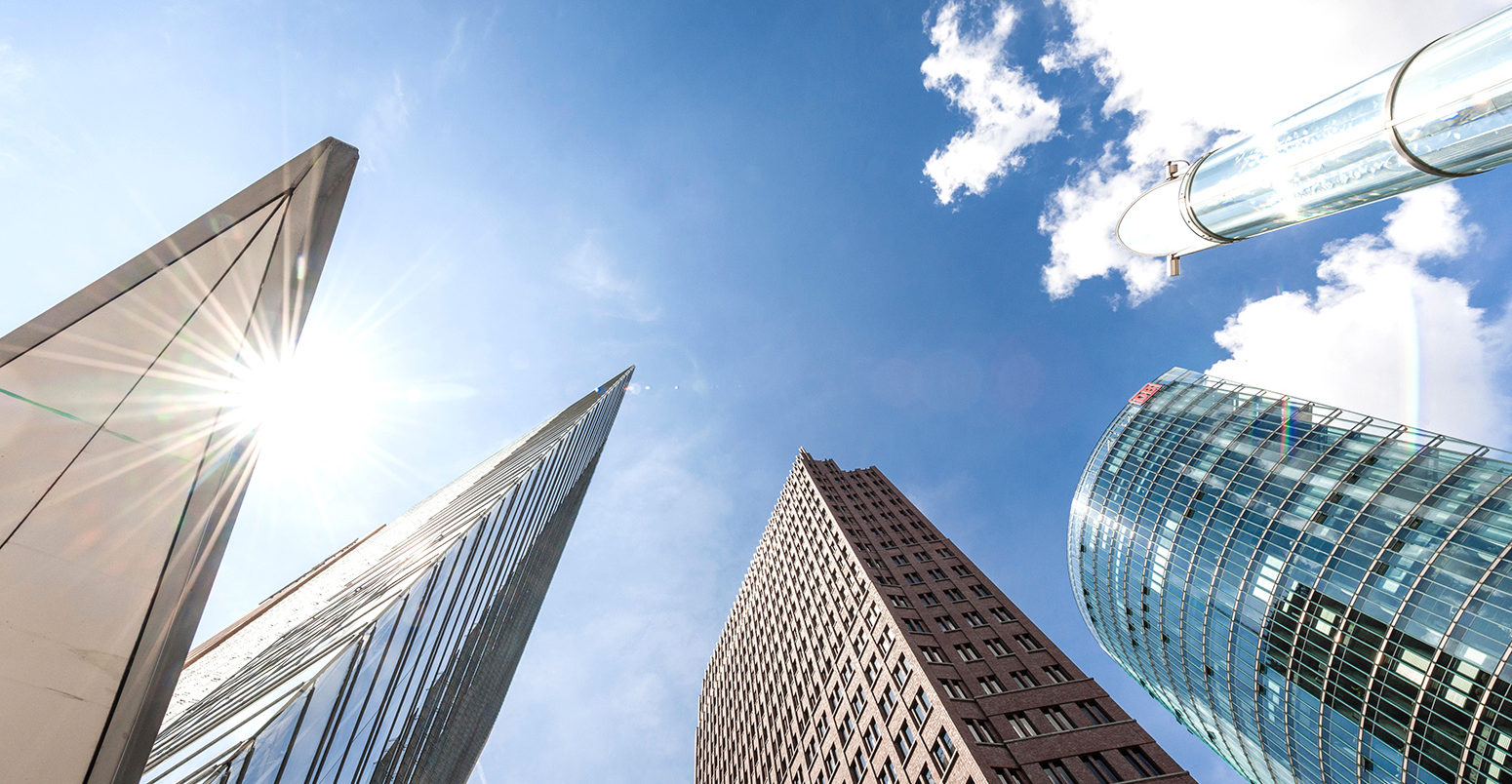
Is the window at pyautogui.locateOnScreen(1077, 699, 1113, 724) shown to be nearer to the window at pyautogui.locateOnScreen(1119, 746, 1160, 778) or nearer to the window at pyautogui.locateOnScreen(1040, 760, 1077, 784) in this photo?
the window at pyautogui.locateOnScreen(1119, 746, 1160, 778)

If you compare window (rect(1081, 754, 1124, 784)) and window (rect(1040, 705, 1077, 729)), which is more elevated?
window (rect(1040, 705, 1077, 729))

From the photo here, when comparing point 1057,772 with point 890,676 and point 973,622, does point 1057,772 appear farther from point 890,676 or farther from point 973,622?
point 973,622

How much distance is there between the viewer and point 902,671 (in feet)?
121

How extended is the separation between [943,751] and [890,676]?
7.65 m

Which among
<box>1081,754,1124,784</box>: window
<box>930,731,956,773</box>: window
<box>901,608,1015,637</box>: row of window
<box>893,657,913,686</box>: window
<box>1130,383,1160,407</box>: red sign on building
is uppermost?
<box>1130,383,1160,407</box>: red sign on building

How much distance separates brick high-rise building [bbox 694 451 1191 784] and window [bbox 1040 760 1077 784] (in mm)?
64

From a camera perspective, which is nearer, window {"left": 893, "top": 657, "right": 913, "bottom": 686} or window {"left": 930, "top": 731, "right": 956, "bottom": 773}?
window {"left": 930, "top": 731, "right": 956, "bottom": 773}

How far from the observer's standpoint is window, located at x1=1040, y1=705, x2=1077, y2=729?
106ft

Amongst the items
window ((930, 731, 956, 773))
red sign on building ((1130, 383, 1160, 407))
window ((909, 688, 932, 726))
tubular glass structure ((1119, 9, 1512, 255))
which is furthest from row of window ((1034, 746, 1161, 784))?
red sign on building ((1130, 383, 1160, 407))

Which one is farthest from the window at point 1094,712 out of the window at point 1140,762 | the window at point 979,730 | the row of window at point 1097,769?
the window at point 979,730

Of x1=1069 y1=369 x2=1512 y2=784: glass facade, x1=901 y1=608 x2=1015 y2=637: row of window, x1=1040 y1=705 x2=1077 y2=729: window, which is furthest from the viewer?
A: x1=1069 y1=369 x2=1512 y2=784: glass facade

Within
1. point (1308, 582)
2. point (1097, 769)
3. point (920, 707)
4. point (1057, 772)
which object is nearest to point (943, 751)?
point (920, 707)

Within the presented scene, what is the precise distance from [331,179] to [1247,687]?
8660 cm

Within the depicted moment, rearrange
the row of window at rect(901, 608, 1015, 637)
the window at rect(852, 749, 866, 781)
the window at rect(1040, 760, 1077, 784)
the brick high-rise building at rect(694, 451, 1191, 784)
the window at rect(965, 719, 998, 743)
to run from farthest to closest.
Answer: the row of window at rect(901, 608, 1015, 637) → the window at rect(852, 749, 866, 781) → the brick high-rise building at rect(694, 451, 1191, 784) → the window at rect(965, 719, 998, 743) → the window at rect(1040, 760, 1077, 784)
